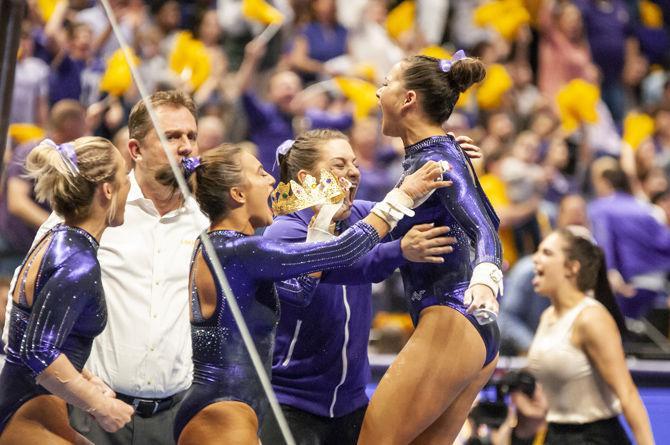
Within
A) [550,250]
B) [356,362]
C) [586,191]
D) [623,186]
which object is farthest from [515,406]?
[586,191]

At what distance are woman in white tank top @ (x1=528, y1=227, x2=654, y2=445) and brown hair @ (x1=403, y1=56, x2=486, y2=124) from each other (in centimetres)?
152

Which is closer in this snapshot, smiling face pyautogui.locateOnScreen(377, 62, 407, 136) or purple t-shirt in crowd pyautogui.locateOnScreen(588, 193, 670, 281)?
smiling face pyautogui.locateOnScreen(377, 62, 407, 136)

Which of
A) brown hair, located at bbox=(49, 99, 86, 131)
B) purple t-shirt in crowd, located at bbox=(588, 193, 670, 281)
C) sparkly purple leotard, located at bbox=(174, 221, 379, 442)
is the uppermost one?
sparkly purple leotard, located at bbox=(174, 221, 379, 442)

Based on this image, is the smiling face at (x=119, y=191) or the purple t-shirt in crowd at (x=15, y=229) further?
the purple t-shirt in crowd at (x=15, y=229)

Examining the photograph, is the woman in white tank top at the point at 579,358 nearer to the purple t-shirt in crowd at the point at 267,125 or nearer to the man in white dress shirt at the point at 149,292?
the man in white dress shirt at the point at 149,292

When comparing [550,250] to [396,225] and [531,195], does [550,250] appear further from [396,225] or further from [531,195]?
[531,195]

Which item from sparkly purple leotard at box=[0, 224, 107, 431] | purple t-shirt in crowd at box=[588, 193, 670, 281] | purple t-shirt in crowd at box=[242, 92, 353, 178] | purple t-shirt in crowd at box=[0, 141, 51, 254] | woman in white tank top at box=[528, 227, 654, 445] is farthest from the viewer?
purple t-shirt in crowd at box=[588, 193, 670, 281]

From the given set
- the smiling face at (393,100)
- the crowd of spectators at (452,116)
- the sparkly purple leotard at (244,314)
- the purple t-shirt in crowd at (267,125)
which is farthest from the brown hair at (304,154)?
the purple t-shirt in crowd at (267,125)

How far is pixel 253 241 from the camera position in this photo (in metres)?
3.37

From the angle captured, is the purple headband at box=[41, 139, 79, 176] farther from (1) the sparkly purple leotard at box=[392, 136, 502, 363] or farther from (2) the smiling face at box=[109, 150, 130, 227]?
(1) the sparkly purple leotard at box=[392, 136, 502, 363]

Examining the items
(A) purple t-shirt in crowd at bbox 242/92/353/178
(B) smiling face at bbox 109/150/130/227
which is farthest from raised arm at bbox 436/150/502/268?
(A) purple t-shirt in crowd at bbox 242/92/353/178

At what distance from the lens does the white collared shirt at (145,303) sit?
12.8 ft

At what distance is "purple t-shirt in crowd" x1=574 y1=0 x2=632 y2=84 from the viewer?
11141 millimetres

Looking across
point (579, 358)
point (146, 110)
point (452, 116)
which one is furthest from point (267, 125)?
point (146, 110)
